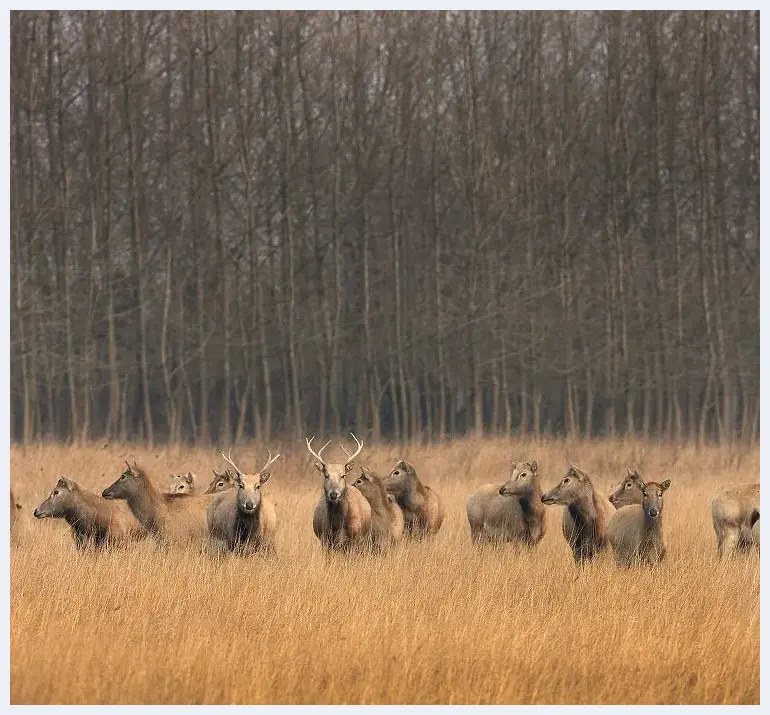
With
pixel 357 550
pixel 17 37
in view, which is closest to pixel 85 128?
pixel 17 37

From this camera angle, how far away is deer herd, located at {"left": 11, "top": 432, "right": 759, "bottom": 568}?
37.9ft

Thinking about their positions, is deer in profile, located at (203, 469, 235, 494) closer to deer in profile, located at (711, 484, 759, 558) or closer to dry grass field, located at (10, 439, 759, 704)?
dry grass field, located at (10, 439, 759, 704)

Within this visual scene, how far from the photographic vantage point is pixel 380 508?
12.8 meters

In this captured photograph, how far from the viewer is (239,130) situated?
76.7ft

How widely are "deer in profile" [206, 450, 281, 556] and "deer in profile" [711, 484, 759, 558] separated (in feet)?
13.7

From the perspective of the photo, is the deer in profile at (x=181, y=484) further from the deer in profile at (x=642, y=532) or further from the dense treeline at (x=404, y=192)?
the dense treeline at (x=404, y=192)

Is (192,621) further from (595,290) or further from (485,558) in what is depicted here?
(595,290)

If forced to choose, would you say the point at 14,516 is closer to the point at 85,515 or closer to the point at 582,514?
the point at 85,515

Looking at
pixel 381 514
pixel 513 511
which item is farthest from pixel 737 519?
pixel 381 514

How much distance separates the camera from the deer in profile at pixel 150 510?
1271cm

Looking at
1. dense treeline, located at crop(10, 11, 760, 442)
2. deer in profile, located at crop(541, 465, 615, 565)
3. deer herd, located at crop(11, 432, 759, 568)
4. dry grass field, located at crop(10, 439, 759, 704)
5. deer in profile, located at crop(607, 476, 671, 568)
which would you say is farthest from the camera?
dense treeline, located at crop(10, 11, 760, 442)

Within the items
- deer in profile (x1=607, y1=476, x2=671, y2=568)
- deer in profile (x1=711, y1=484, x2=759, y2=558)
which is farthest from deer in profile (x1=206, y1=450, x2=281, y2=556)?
deer in profile (x1=711, y1=484, x2=759, y2=558)

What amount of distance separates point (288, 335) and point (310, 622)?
1666 centimetres

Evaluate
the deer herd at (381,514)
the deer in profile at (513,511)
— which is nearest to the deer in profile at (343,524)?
the deer herd at (381,514)
